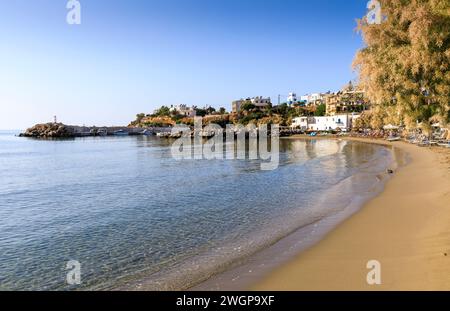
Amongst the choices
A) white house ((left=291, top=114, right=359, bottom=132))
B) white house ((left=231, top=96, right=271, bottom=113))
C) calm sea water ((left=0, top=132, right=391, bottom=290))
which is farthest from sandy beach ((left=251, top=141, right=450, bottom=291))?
white house ((left=231, top=96, right=271, bottom=113))

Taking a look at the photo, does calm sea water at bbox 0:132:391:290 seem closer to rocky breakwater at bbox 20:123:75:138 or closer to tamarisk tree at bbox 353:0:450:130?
tamarisk tree at bbox 353:0:450:130

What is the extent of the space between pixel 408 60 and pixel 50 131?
152961 millimetres

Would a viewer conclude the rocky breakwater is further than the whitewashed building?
No

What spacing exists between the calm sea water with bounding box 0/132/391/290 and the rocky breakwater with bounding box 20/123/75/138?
123476 mm

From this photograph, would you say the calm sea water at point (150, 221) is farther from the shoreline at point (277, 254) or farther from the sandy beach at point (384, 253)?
the sandy beach at point (384, 253)

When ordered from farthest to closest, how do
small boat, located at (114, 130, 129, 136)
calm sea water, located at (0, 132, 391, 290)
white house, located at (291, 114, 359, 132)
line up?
small boat, located at (114, 130, 129, 136) < white house, located at (291, 114, 359, 132) < calm sea water, located at (0, 132, 391, 290)

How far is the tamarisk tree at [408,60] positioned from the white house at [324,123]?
10300cm

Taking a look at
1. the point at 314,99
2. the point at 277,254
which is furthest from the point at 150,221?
the point at 314,99

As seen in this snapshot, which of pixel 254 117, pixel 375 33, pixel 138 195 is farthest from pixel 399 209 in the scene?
pixel 254 117

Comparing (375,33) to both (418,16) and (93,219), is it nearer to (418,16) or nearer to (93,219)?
(418,16)

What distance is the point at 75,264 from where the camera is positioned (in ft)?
35.3

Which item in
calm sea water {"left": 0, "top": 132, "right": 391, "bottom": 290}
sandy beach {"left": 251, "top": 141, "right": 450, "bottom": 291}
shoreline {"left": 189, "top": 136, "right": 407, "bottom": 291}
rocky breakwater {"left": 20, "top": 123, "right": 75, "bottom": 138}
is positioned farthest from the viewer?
rocky breakwater {"left": 20, "top": 123, "right": 75, "bottom": 138}

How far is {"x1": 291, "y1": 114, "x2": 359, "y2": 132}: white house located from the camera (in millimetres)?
114312

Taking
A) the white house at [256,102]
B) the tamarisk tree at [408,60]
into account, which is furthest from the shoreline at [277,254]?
the white house at [256,102]
